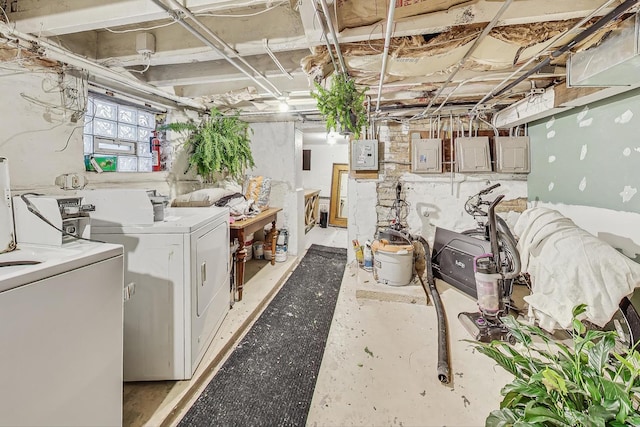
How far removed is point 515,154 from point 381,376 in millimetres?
2870

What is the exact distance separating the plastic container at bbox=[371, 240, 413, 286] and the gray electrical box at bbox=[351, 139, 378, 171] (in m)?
1.07

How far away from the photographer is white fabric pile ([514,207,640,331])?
58.2 inches

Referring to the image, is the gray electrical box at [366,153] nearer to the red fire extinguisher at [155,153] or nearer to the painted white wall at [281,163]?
the painted white wall at [281,163]

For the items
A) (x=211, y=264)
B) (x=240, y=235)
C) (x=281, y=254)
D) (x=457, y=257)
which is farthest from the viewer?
(x=281, y=254)

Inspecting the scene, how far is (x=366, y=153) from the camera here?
337cm

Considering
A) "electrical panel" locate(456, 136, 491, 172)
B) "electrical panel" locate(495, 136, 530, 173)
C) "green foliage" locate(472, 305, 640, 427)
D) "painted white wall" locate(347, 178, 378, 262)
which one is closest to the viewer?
"green foliage" locate(472, 305, 640, 427)

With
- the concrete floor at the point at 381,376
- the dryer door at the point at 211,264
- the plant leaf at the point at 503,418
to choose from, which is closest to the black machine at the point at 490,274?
the concrete floor at the point at 381,376

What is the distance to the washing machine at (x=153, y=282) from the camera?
1.63 m

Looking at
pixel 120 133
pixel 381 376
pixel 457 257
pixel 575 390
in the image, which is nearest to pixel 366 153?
pixel 457 257

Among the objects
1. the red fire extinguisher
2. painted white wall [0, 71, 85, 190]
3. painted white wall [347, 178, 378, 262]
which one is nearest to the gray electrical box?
painted white wall [347, 178, 378, 262]

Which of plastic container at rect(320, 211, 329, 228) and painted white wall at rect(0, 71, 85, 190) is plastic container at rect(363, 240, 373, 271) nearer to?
painted white wall at rect(0, 71, 85, 190)

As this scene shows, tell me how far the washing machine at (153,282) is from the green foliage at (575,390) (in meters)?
1.64

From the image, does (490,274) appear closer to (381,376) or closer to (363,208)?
(381,376)

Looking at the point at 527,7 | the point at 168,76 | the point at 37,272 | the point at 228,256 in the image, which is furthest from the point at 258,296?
the point at 527,7
